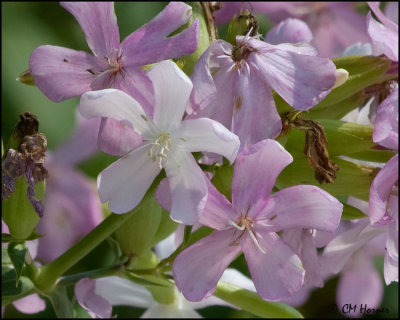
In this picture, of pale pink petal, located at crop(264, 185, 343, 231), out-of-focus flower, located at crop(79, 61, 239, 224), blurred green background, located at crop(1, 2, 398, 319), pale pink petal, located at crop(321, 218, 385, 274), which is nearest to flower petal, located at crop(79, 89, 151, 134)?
out-of-focus flower, located at crop(79, 61, 239, 224)

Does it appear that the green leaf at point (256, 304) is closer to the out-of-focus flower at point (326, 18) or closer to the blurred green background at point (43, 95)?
the blurred green background at point (43, 95)

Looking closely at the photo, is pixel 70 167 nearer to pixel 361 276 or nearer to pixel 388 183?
pixel 388 183

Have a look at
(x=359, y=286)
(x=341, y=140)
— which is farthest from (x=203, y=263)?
(x=359, y=286)

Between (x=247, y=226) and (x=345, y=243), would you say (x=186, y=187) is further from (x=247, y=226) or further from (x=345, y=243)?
(x=345, y=243)

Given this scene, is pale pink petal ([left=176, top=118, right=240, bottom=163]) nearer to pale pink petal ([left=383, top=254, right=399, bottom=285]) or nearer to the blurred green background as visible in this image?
pale pink petal ([left=383, top=254, right=399, bottom=285])

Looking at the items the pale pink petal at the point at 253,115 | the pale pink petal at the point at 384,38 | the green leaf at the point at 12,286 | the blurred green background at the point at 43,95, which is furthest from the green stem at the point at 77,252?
the blurred green background at the point at 43,95

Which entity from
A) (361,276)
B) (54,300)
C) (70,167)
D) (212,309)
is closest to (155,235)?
(54,300)
